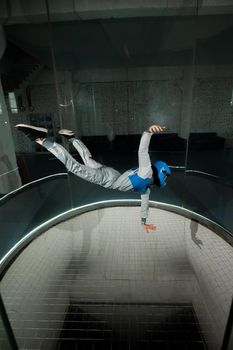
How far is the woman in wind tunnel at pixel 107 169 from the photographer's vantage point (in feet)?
8.04

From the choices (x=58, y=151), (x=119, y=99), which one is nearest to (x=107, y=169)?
(x=58, y=151)

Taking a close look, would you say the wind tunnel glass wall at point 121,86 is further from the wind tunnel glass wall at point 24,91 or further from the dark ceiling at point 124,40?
the wind tunnel glass wall at point 24,91

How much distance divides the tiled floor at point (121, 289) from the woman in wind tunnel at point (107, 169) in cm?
76

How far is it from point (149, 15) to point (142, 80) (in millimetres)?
1100

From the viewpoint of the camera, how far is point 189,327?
246 cm

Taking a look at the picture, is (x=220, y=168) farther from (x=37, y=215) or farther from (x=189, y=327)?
(x=37, y=215)

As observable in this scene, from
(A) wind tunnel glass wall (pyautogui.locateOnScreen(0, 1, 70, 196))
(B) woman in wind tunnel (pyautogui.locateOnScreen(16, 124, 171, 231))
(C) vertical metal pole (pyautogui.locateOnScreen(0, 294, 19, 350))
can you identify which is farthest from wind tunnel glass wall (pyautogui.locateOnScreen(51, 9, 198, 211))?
(C) vertical metal pole (pyautogui.locateOnScreen(0, 294, 19, 350))

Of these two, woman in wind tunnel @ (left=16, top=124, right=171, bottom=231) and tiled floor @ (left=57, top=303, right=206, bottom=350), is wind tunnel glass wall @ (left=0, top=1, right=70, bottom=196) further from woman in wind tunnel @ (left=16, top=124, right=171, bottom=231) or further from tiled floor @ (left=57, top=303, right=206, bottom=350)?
tiled floor @ (left=57, top=303, right=206, bottom=350)

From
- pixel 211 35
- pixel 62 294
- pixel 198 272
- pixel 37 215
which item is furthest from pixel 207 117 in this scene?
pixel 62 294

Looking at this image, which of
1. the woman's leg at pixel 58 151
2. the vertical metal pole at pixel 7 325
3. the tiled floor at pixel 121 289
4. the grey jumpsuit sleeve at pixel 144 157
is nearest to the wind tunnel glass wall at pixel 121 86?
the tiled floor at pixel 121 289

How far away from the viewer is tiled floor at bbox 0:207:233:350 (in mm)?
2287

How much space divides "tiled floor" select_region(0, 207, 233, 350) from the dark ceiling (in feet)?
10.4

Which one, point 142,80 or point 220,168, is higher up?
point 142,80

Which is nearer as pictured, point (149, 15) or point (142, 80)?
point (149, 15)
